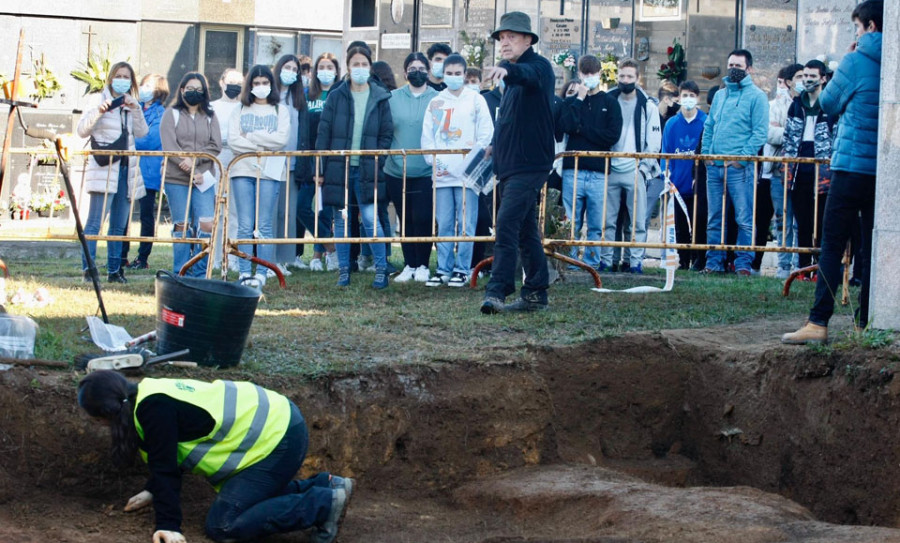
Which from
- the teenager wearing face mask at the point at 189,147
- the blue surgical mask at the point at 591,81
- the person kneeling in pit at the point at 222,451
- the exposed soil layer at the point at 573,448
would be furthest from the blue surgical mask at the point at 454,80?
the person kneeling in pit at the point at 222,451

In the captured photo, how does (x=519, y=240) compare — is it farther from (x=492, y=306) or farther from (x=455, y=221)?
(x=455, y=221)

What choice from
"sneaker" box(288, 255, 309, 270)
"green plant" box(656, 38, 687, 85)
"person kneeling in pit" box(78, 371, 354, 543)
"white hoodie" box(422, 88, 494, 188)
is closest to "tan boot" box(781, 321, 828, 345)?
"person kneeling in pit" box(78, 371, 354, 543)

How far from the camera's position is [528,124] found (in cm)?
886

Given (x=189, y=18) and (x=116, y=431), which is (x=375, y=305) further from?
(x=189, y=18)

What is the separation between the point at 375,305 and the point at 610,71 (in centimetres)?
1220

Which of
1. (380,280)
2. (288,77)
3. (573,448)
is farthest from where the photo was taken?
(288,77)

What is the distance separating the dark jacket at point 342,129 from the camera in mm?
11133

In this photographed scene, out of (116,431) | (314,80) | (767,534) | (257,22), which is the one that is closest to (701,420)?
(767,534)

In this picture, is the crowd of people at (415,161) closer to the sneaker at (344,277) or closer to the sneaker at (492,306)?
the sneaker at (344,277)

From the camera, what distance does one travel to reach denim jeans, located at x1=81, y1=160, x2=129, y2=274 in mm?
11078

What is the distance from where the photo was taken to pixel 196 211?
11211 mm

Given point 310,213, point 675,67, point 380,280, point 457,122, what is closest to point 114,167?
point 310,213

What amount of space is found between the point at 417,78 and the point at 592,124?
1.98 m

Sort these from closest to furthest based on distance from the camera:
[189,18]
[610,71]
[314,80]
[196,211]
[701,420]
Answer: [701,420]
[196,211]
[314,80]
[610,71]
[189,18]
